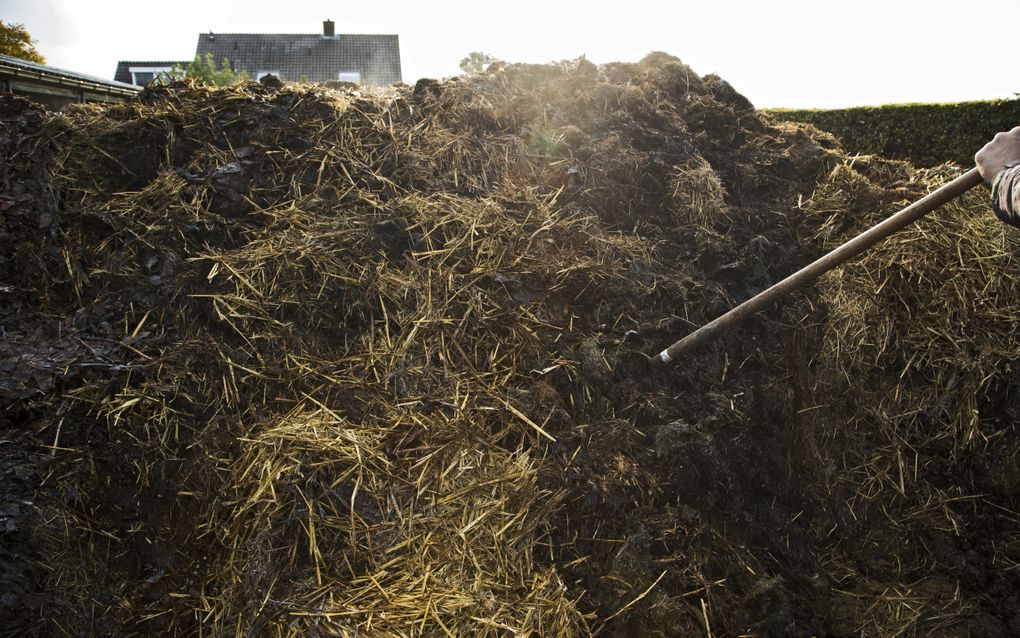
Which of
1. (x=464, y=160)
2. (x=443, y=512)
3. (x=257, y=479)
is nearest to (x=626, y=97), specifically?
(x=464, y=160)

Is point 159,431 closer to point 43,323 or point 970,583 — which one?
point 43,323

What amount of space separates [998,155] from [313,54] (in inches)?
1360

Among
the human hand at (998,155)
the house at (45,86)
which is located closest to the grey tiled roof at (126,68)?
the house at (45,86)

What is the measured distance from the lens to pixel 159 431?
2645mm

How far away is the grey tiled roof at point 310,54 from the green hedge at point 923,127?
84.6 ft

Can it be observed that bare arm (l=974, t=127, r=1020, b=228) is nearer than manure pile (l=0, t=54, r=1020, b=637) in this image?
Yes

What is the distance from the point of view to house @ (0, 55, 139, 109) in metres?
6.34

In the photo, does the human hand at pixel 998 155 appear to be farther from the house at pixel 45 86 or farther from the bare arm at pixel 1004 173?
the house at pixel 45 86

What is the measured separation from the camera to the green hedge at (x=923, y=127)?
707 cm

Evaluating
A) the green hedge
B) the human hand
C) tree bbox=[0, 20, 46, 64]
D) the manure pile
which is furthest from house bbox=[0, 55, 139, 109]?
tree bbox=[0, 20, 46, 64]

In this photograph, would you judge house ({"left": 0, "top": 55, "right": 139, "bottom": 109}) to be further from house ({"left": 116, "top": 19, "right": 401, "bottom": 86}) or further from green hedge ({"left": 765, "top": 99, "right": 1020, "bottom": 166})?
house ({"left": 116, "top": 19, "right": 401, "bottom": 86})

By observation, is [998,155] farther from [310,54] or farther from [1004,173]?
[310,54]

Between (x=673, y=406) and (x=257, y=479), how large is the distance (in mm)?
1993

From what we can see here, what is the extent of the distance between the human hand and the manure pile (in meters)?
1.11
